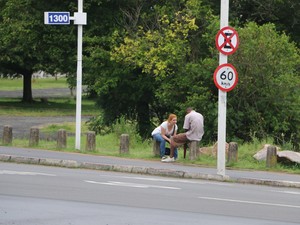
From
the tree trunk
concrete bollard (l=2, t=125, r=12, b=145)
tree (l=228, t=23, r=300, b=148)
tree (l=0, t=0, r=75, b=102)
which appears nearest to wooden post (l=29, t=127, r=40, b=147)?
concrete bollard (l=2, t=125, r=12, b=145)

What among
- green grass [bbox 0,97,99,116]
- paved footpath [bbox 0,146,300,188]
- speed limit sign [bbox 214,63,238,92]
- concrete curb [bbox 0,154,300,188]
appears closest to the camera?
concrete curb [bbox 0,154,300,188]

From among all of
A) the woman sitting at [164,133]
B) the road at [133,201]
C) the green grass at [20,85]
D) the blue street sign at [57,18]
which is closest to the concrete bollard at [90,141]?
→ the woman sitting at [164,133]

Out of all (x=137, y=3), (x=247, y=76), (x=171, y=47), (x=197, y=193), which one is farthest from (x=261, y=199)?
(x=137, y=3)

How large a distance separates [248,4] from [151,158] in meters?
17.5

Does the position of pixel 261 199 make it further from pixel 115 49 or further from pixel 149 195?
pixel 115 49

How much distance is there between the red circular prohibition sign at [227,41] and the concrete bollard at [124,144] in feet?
20.6

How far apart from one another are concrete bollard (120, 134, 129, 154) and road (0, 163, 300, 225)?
533 centimetres

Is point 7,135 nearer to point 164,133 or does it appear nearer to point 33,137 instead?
point 33,137

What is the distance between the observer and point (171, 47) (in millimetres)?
30625

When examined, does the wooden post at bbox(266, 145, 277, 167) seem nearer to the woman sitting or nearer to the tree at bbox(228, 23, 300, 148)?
the woman sitting

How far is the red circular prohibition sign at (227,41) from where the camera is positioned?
17.4 meters

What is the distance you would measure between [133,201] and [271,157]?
8422 mm

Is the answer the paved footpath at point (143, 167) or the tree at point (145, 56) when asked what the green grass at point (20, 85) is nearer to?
the tree at point (145, 56)

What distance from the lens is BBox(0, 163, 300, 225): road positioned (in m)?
10.8
